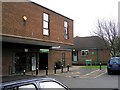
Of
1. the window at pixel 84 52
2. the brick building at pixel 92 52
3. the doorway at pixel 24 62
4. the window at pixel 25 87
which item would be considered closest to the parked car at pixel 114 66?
the doorway at pixel 24 62

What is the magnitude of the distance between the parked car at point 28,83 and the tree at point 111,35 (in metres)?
53.0

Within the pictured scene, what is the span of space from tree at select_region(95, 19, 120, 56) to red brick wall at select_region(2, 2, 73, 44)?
2204 centimetres

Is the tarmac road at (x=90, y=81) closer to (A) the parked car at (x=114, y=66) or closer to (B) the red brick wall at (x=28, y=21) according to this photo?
(A) the parked car at (x=114, y=66)

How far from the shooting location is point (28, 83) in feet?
14.9

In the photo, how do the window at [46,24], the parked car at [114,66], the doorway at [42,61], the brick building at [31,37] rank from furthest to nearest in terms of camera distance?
the doorway at [42,61] → the window at [46,24] → the parked car at [114,66] → the brick building at [31,37]

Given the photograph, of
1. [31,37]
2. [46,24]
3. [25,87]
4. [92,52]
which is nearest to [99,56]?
[92,52]

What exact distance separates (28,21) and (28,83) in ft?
84.0

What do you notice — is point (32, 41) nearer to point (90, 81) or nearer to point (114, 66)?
point (114, 66)

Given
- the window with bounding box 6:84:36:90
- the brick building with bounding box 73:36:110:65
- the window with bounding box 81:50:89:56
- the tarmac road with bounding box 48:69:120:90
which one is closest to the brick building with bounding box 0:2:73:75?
the tarmac road with bounding box 48:69:120:90

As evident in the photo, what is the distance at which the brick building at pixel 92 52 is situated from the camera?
192 ft

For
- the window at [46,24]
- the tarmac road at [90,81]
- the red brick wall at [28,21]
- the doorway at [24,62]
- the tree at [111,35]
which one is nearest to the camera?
the tarmac road at [90,81]

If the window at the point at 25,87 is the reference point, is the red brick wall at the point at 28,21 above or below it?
above

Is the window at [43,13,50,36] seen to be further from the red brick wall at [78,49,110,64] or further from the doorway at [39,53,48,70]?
the red brick wall at [78,49,110,64]

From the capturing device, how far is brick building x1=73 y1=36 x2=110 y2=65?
58.7 meters
